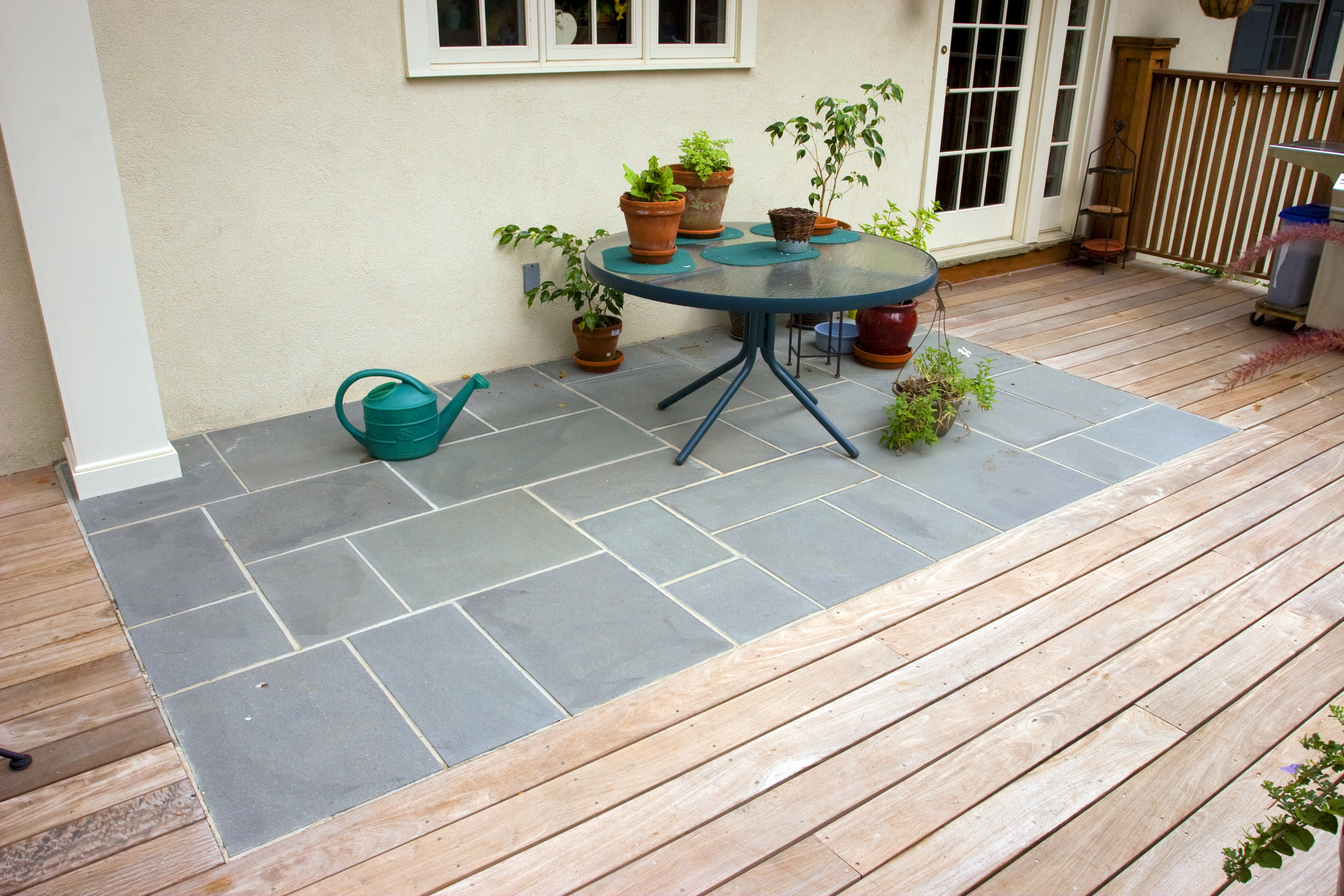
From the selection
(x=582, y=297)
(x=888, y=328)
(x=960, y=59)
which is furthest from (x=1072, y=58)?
(x=582, y=297)

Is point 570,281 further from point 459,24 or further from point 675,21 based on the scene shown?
point 675,21

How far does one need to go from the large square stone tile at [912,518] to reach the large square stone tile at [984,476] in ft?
0.18

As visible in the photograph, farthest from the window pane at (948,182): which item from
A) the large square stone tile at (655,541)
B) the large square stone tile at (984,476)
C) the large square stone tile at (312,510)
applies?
the large square stone tile at (312,510)

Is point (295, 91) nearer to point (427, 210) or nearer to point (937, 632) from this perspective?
point (427, 210)

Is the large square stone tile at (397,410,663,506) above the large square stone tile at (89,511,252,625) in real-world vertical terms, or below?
above

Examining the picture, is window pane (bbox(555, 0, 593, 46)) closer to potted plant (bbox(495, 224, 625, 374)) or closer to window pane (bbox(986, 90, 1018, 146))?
potted plant (bbox(495, 224, 625, 374))

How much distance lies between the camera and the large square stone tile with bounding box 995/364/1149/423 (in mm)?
3891

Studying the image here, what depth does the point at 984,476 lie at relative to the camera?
332 cm

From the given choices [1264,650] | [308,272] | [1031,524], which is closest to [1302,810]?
[1264,650]

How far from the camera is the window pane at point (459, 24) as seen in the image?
11.9 feet

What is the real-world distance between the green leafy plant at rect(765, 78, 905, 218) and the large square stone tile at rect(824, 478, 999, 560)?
5.00 feet

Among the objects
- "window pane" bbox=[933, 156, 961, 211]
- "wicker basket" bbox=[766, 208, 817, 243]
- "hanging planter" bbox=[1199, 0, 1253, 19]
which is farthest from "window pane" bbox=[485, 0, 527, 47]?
"hanging planter" bbox=[1199, 0, 1253, 19]

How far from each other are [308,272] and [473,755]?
220cm

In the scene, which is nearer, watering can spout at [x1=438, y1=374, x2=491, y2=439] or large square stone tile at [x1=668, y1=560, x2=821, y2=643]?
large square stone tile at [x1=668, y1=560, x2=821, y2=643]
